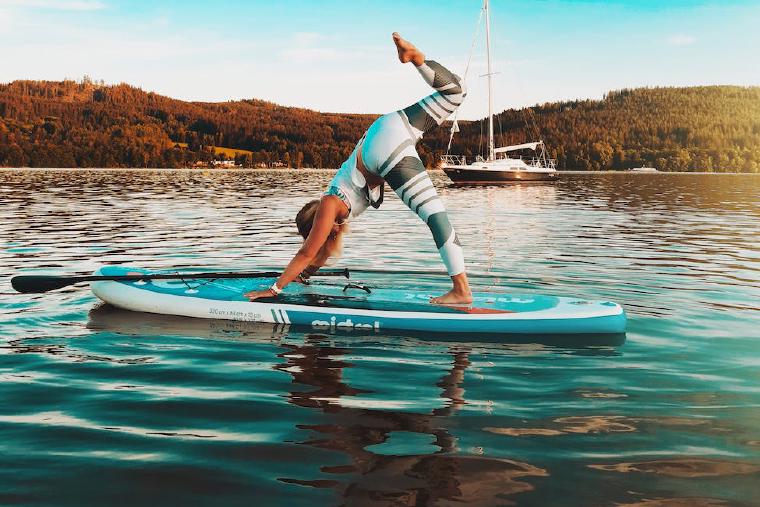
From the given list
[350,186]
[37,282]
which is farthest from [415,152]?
[37,282]

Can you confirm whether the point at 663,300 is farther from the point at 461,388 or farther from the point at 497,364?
the point at 461,388

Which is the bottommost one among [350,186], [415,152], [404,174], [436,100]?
[350,186]

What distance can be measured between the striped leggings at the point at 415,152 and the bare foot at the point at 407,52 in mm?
128

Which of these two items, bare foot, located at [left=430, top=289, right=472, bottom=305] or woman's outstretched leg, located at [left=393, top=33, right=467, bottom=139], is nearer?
woman's outstretched leg, located at [left=393, top=33, right=467, bottom=139]

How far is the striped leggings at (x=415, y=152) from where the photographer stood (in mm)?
7996

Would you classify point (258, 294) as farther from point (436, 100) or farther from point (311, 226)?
point (436, 100)

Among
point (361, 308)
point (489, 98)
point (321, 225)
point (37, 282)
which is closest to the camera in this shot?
point (321, 225)

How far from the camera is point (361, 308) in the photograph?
838 centimetres

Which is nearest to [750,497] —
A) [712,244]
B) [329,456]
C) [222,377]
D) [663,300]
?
[329,456]

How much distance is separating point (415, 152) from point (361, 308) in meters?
1.89

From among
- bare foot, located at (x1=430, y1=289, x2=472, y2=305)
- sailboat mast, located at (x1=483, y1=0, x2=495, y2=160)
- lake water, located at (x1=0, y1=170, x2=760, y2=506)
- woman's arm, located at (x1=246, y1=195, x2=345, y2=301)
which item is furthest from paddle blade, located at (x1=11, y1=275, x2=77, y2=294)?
sailboat mast, located at (x1=483, y1=0, x2=495, y2=160)

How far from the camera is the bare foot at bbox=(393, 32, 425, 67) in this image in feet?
25.4

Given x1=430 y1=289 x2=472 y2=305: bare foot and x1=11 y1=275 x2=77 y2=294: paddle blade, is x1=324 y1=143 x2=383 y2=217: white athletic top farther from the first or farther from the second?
x1=11 y1=275 x2=77 y2=294: paddle blade

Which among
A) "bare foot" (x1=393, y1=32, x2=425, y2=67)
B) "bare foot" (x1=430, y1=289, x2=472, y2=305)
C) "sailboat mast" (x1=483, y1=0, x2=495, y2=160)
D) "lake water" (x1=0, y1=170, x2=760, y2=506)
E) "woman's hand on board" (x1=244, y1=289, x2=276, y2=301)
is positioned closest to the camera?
"lake water" (x1=0, y1=170, x2=760, y2=506)
